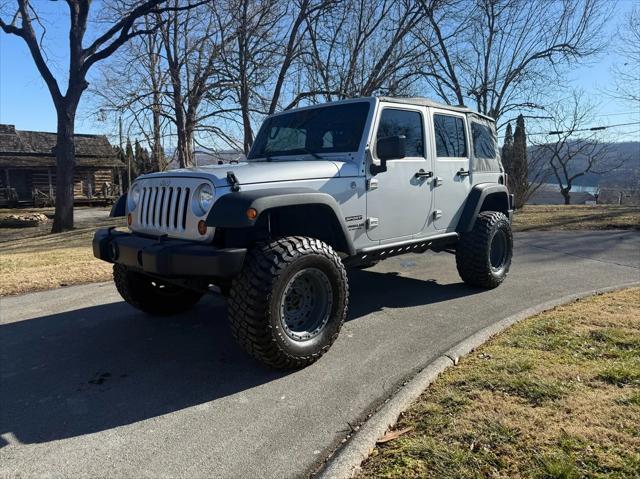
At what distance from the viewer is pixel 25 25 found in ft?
52.5

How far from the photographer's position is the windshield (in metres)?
4.52

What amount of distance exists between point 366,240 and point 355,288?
1.78 m

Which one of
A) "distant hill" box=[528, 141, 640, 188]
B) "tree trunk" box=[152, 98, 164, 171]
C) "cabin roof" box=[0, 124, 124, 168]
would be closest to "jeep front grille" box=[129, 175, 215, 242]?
"tree trunk" box=[152, 98, 164, 171]

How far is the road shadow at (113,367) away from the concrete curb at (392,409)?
3.13 feet

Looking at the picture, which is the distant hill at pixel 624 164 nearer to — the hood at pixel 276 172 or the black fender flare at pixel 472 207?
the black fender flare at pixel 472 207

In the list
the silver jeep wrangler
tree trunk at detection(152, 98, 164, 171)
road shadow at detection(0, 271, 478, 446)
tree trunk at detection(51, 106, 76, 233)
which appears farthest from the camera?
tree trunk at detection(152, 98, 164, 171)

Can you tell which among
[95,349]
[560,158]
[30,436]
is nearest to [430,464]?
[30,436]

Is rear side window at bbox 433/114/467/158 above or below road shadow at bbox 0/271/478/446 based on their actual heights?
above

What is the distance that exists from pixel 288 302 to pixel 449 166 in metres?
2.66

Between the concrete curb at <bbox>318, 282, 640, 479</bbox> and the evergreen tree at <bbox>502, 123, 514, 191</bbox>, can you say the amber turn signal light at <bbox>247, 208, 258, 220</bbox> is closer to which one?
the concrete curb at <bbox>318, 282, 640, 479</bbox>

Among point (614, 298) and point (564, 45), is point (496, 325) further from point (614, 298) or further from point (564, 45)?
point (564, 45)

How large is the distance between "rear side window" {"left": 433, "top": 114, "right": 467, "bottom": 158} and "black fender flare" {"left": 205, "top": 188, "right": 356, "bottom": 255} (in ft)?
7.10

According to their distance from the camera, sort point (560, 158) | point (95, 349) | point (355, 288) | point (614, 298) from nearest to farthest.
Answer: point (95, 349), point (614, 298), point (355, 288), point (560, 158)

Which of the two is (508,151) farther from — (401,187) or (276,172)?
(276,172)
